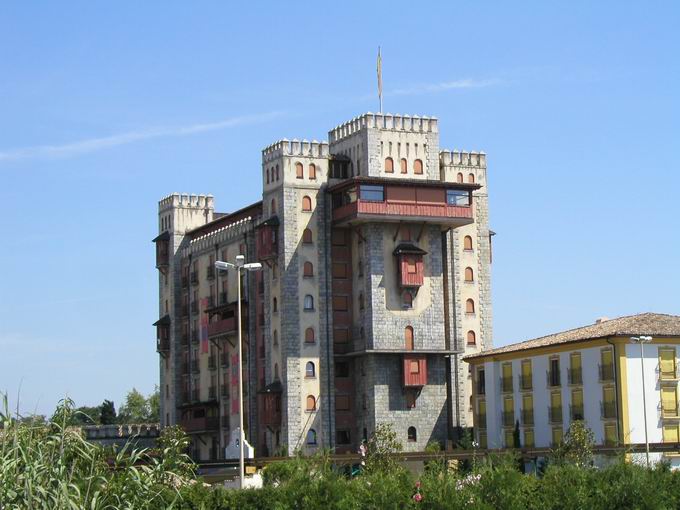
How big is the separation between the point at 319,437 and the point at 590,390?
70.0ft

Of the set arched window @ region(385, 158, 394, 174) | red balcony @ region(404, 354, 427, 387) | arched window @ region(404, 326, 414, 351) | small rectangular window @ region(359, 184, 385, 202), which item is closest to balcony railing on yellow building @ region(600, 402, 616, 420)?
red balcony @ region(404, 354, 427, 387)

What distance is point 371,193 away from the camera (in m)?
104

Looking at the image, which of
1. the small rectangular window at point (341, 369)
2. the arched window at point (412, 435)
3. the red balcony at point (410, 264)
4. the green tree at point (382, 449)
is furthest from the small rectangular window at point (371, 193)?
the arched window at point (412, 435)

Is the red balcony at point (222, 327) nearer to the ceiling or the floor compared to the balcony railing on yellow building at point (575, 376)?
nearer to the ceiling

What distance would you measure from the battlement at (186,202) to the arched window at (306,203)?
25.7 m

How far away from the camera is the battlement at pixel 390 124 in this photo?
108125 mm

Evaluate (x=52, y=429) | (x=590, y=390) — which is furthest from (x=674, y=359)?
(x=52, y=429)

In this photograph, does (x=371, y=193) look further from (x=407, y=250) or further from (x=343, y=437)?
A: (x=343, y=437)

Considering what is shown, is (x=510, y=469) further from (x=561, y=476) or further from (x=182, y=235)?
(x=182, y=235)

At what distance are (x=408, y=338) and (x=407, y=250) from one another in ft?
20.5

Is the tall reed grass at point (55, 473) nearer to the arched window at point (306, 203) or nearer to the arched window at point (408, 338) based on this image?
the arched window at point (408, 338)

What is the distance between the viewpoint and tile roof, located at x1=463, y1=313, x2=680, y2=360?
92.3 meters

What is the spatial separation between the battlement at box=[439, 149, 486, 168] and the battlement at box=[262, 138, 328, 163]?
9442 millimetres

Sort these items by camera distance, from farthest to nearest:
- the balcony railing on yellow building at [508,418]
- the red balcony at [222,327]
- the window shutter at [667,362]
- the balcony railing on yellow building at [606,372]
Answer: the red balcony at [222,327]
the balcony railing on yellow building at [508,418]
the window shutter at [667,362]
the balcony railing on yellow building at [606,372]
